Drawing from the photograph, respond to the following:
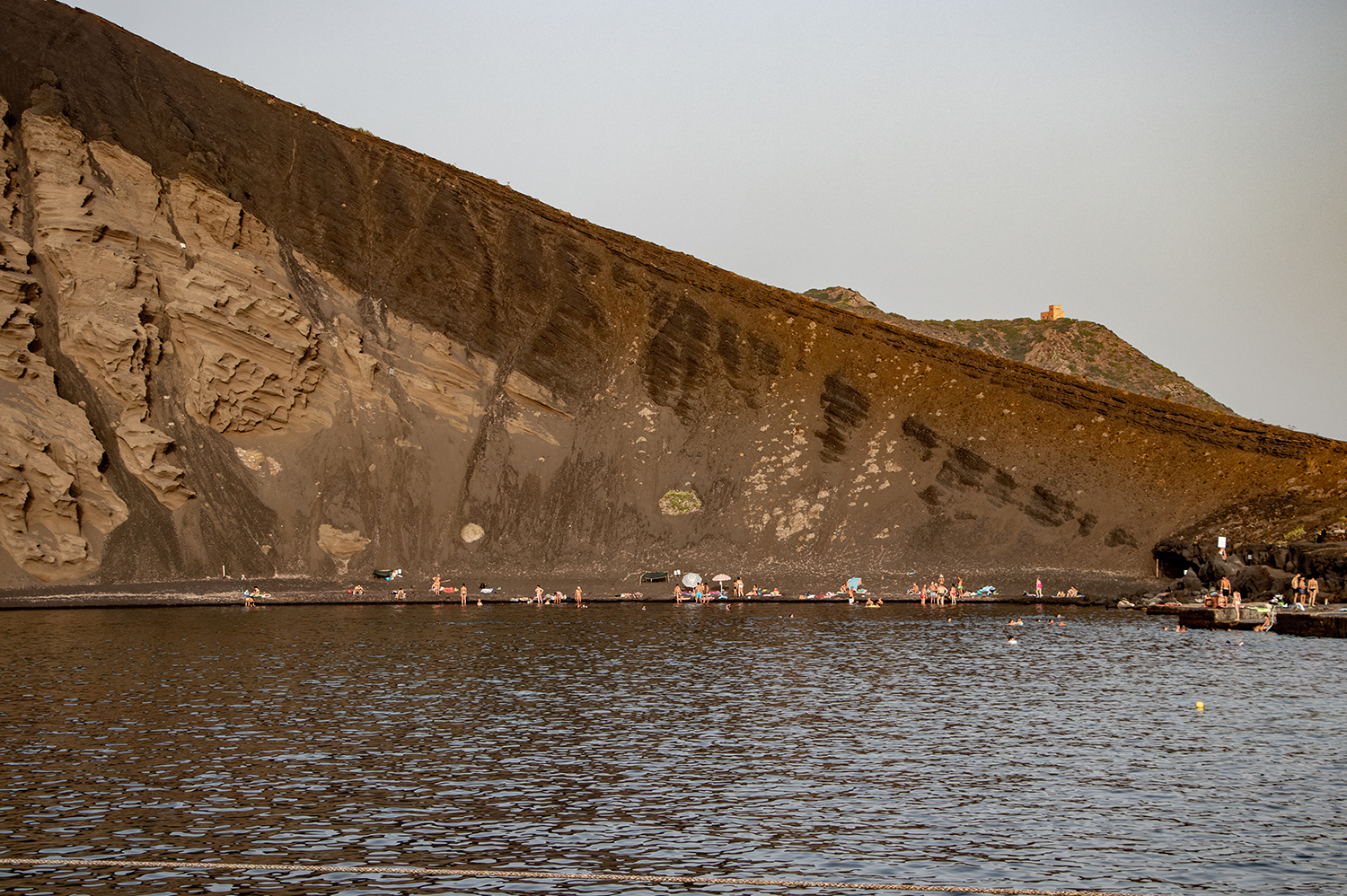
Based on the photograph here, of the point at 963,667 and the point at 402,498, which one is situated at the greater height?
the point at 402,498

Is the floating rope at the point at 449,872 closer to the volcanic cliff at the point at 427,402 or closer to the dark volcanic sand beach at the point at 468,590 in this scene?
the dark volcanic sand beach at the point at 468,590

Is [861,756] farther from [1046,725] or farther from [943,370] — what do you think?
[943,370]

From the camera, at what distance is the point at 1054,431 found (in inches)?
3187

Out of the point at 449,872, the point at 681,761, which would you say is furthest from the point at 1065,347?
the point at 449,872

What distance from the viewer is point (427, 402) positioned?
8225 centimetres

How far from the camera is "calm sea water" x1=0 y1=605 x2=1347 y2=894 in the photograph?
18297 millimetres

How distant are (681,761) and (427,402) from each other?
197ft

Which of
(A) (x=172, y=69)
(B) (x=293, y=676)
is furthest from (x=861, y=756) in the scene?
(A) (x=172, y=69)

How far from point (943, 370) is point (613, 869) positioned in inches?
2880

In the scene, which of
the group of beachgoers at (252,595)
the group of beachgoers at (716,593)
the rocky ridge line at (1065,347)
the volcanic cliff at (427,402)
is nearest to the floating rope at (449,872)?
the group of beachgoers at (252,595)

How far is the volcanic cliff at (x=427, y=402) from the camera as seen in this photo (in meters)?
71.6

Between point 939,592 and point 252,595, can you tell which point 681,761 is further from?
point 252,595

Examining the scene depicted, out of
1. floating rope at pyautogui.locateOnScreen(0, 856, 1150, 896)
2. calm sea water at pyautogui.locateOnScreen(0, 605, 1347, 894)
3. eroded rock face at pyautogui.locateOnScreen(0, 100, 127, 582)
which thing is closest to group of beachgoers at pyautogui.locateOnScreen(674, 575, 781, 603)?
calm sea water at pyautogui.locateOnScreen(0, 605, 1347, 894)

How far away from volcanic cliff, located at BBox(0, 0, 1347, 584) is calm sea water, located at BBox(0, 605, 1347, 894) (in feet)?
84.0
